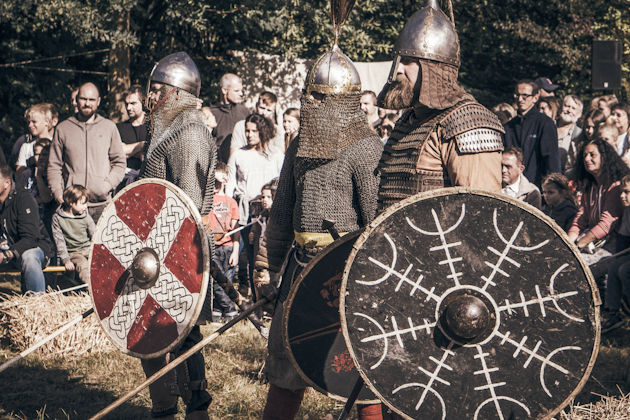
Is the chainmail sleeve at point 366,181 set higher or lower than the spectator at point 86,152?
higher

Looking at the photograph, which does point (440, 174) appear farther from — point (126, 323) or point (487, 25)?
point (487, 25)

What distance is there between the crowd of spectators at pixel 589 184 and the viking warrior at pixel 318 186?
9.81 ft

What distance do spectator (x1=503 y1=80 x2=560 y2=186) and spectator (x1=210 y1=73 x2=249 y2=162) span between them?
2.72m

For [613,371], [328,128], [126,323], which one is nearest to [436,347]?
[328,128]

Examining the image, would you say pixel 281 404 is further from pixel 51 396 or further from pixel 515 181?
pixel 515 181

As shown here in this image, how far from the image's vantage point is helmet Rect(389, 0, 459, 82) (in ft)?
8.77

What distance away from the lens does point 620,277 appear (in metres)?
5.93

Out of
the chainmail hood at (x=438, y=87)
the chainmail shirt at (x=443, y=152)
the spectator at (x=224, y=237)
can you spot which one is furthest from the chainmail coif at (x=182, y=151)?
the spectator at (x=224, y=237)

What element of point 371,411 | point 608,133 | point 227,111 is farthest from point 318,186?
point 227,111

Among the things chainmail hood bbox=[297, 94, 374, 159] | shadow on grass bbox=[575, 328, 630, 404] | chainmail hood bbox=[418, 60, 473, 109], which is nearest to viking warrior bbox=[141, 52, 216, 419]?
chainmail hood bbox=[297, 94, 374, 159]

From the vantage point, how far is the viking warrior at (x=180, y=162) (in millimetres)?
3576

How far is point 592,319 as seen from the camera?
2221 mm

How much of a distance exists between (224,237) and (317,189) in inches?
131

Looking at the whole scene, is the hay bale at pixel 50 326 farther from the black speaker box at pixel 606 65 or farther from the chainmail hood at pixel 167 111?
the black speaker box at pixel 606 65
